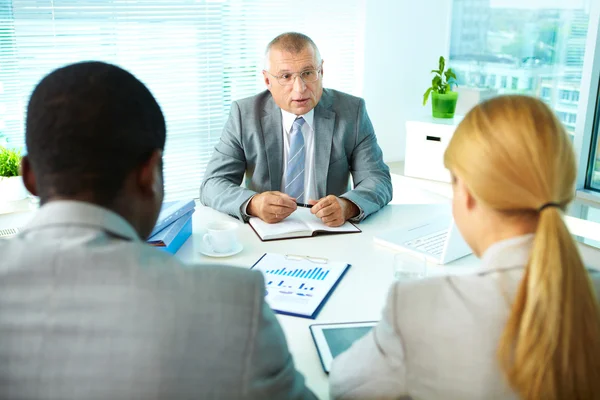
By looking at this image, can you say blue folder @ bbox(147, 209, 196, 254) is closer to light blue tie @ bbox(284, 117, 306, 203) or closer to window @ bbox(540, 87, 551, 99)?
light blue tie @ bbox(284, 117, 306, 203)

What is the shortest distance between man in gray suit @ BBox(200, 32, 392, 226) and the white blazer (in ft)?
4.53

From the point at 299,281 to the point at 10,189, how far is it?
5.60ft

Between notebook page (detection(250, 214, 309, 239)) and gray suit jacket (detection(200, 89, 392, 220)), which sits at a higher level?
gray suit jacket (detection(200, 89, 392, 220))

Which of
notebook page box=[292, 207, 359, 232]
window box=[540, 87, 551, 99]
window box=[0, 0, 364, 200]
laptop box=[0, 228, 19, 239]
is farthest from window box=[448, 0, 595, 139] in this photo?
laptop box=[0, 228, 19, 239]

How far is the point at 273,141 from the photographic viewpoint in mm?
2555

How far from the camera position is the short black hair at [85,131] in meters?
0.91

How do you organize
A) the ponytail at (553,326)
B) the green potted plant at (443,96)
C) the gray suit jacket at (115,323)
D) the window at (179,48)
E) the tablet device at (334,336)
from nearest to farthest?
→ the gray suit jacket at (115,323) < the ponytail at (553,326) < the tablet device at (334,336) < the window at (179,48) < the green potted plant at (443,96)

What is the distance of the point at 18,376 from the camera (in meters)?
0.84

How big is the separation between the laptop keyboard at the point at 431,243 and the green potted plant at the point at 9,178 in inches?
70.2

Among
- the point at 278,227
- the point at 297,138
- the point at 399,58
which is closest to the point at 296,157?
the point at 297,138

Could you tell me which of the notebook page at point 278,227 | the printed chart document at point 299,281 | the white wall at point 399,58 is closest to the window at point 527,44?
the white wall at point 399,58

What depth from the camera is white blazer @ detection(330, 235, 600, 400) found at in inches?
38.8

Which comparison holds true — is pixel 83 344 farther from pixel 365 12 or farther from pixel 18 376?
pixel 365 12

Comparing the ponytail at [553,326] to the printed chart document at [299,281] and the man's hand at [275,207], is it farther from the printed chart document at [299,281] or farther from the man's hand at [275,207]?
the man's hand at [275,207]
